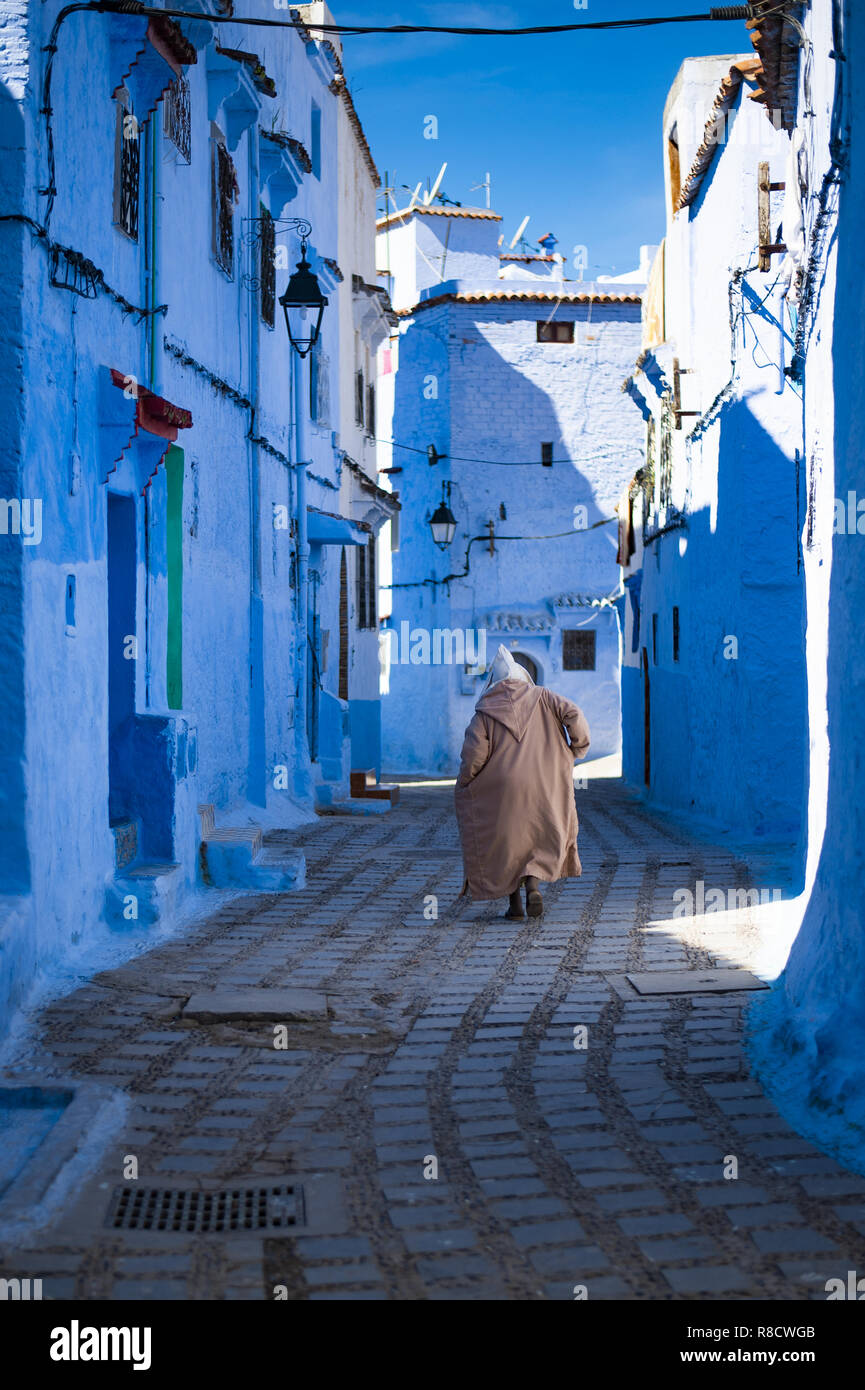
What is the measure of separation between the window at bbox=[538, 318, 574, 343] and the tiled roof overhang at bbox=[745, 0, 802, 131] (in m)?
20.6

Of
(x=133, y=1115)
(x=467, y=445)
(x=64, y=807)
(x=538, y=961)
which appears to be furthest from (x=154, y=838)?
(x=467, y=445)

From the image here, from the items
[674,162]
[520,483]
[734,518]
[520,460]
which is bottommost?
[734,518]

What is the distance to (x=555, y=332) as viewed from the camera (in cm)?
2909

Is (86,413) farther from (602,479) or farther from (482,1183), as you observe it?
(602,479)

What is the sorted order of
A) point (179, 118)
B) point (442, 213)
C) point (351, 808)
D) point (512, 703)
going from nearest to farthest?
point (512, 703) → point (179, 118) → point (351, 808) → point (442, 213)

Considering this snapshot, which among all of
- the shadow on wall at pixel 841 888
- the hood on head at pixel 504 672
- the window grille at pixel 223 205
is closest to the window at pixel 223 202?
the window grille at pixel 223 205

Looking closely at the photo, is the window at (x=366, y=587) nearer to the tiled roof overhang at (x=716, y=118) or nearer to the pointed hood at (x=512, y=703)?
the tiled roof overhang at (x=716, y=118)

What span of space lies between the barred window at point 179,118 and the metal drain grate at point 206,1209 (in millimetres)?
7176

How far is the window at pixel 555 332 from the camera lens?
2900 cm

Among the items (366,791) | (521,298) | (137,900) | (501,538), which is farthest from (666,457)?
(521,298)

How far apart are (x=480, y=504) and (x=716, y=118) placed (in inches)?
627

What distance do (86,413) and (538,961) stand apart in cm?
354

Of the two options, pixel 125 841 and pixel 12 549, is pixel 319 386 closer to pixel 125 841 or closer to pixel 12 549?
pixel 125 841

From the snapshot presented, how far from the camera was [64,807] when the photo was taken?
685 cm
